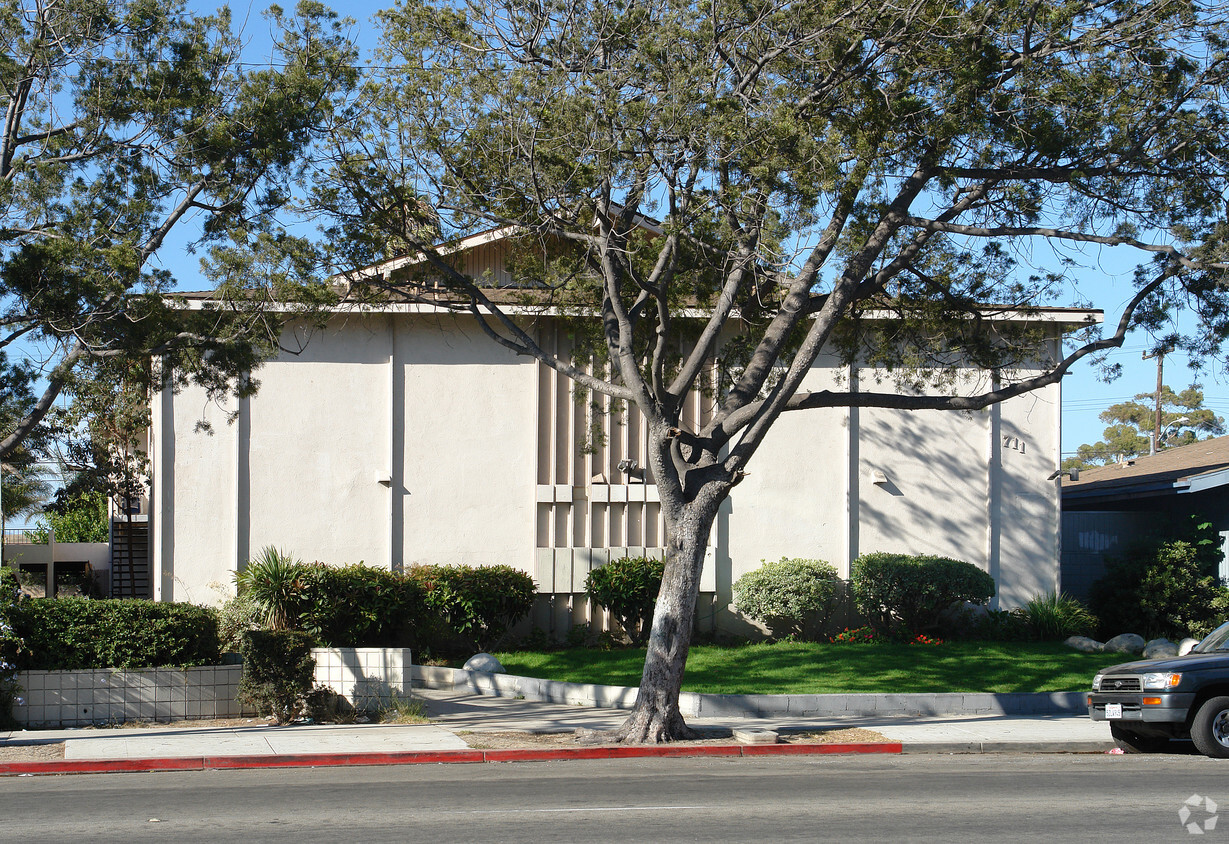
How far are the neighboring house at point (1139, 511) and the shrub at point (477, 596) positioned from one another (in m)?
11.3

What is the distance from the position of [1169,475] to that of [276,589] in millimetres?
17031

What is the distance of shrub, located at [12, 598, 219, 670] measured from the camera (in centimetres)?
1392

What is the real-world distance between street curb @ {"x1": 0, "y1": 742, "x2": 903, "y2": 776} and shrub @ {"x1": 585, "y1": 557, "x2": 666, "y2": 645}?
23.1 ft

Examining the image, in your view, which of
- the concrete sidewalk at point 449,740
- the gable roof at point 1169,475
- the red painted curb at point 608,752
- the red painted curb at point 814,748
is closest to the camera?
the concrete sidewalk at point 449,740

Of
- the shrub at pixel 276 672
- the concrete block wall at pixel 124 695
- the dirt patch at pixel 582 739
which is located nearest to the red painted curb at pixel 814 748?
the dirt patch at pixel 582 739

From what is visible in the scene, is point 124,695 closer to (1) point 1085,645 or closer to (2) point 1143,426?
(1) point 1085,645

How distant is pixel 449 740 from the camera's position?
42.5 ft

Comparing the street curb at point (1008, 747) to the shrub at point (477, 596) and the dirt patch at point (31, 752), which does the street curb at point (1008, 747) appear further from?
the dirt patch at point (31, 752)

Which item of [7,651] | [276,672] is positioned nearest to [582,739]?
[276,672]

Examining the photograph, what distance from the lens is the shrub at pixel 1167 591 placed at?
20.6 metres

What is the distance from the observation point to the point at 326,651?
15.1 metres

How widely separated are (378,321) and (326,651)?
286 inches

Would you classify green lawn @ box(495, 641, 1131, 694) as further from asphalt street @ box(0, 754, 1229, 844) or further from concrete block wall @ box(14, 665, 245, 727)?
concrete block wall @ box(14, 665, 245, 727)

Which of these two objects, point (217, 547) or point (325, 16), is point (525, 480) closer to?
point (217, 547)
